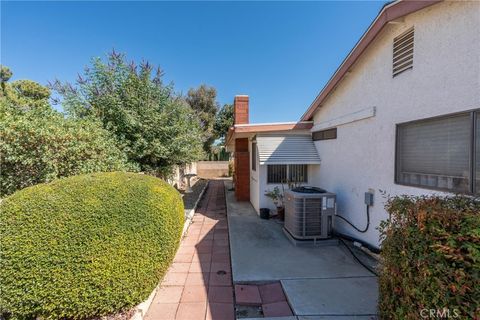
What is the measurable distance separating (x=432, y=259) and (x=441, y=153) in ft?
8.61

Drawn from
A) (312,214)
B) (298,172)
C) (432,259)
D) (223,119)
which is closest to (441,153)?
(432,259)

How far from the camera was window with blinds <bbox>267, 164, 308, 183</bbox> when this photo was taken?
8.93 meters

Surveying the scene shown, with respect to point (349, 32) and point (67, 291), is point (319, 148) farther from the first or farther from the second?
point (67, 291)

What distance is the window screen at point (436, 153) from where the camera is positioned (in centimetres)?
340

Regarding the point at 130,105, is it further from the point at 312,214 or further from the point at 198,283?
the point at 312,214

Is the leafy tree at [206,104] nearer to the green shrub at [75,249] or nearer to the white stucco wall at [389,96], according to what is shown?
the white stucco wall at [389,96]

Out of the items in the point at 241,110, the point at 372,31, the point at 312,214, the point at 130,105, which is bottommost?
the point at 312,214

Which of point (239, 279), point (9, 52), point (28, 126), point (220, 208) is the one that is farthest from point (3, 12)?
point (220, 208)

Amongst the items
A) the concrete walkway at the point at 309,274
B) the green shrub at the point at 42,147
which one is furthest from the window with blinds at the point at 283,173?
the green shrub at the point at 42,147

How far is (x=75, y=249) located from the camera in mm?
3027

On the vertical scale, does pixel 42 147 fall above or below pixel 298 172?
above

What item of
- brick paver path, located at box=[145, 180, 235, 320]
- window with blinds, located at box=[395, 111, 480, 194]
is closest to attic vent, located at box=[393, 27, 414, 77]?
window with blinds, located at box=[395, 111, 480, 194]

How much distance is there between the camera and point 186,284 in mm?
4285

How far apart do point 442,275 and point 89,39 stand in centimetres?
1111
